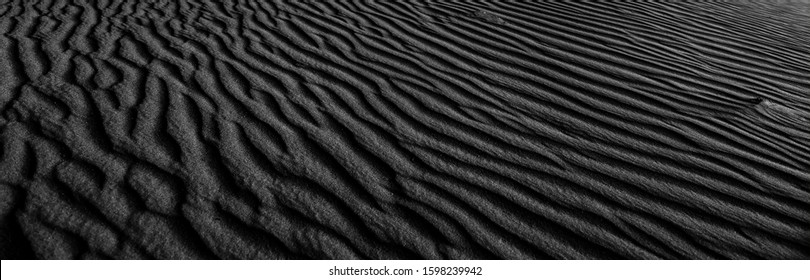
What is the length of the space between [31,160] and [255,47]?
6.36 feet

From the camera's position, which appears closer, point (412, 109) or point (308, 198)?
point (308, 198)

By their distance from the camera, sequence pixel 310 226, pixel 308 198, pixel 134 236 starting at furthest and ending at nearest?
pixel 308 198 → pixel 310 226 → pixel 134 236

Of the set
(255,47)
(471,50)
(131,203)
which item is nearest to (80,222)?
(131,203)

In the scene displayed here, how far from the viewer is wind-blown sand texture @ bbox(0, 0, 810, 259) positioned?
2.24 metres

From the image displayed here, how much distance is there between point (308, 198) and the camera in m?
2.41

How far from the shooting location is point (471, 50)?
176 inches

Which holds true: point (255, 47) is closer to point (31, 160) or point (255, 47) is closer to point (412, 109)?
point (412, 109)

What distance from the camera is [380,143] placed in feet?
9.42

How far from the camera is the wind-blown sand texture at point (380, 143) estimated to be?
7.36 ft

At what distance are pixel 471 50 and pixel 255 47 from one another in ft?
5.45

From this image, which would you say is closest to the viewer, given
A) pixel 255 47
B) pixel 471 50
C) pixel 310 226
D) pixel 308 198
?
pixel 310 226
